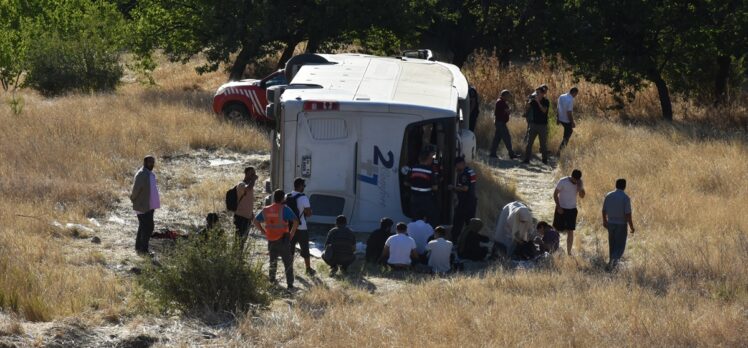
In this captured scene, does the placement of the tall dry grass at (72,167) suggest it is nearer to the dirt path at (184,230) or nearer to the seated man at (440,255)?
the dirt path at (184,230)

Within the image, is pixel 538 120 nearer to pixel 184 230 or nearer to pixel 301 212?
pixel 184 230

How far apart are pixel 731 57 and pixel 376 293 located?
62.6ft

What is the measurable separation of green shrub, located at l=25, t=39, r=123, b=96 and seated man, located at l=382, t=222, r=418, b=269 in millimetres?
18873

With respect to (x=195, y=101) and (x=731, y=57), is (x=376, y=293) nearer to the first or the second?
(x=195, y=101)

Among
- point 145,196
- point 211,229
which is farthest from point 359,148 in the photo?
point 211,229

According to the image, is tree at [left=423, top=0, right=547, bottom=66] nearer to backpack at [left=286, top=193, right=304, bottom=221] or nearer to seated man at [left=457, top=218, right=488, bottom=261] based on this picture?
seated man at [left=457, top=218, right=488, bottom=261]

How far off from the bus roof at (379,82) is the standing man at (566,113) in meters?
2.73

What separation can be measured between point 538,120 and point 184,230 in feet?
27.6

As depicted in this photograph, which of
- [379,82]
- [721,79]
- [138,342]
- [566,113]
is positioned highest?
[721,79]

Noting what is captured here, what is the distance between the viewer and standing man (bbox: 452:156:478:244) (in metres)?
15.7

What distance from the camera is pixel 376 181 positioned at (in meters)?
15.5

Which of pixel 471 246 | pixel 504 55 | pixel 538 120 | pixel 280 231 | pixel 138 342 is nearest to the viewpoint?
pixel 138 342

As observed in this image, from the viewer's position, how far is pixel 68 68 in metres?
31.4

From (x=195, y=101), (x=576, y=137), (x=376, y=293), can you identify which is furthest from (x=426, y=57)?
(x=376, y=293)
